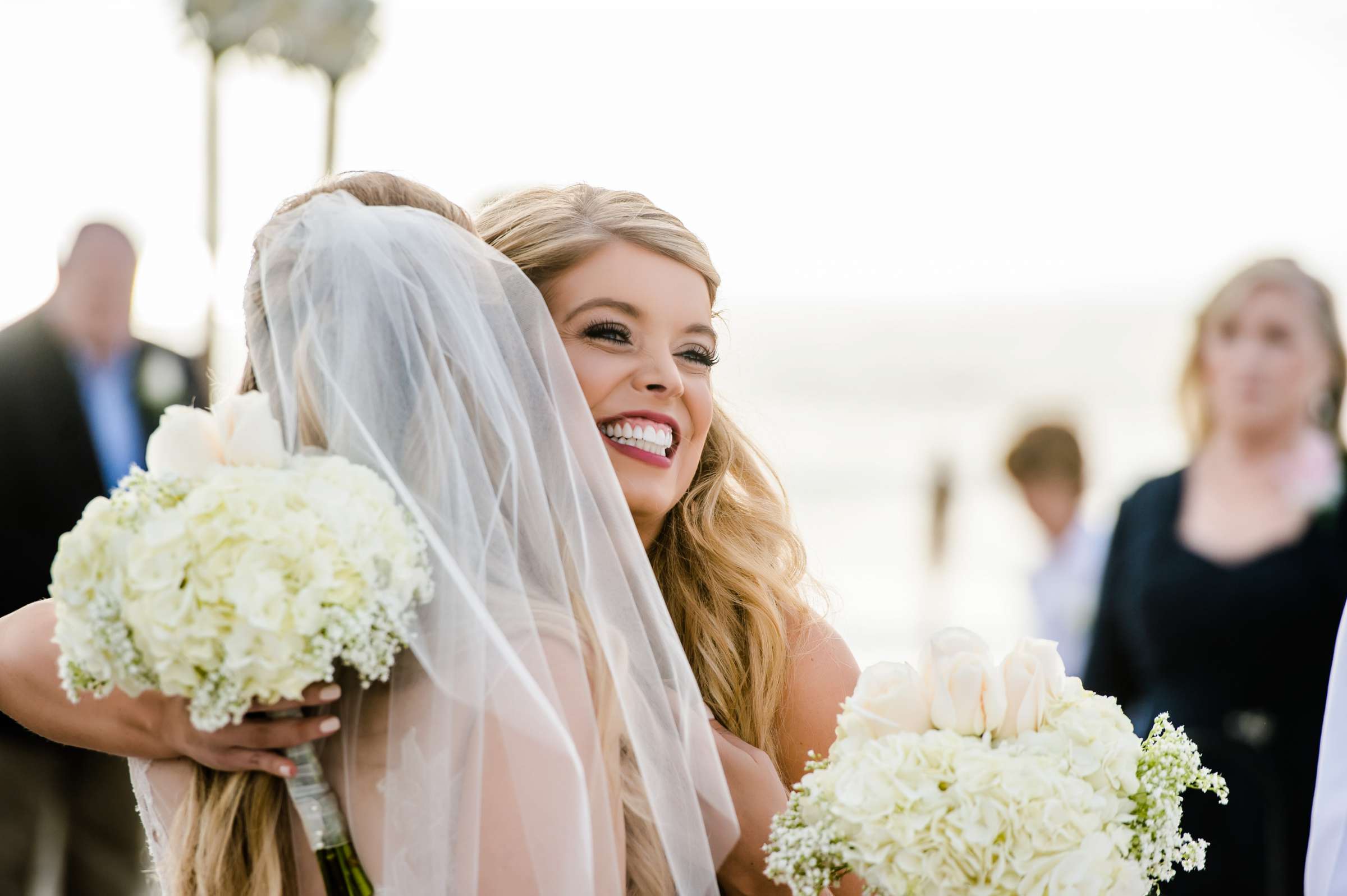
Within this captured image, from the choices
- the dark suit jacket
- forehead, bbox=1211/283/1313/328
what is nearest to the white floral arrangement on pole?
forehead, bbox=1211/283/1313/328

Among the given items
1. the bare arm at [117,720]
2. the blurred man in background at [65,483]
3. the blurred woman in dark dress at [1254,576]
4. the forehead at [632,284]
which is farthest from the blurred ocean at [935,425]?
the bare arm at [117,720]

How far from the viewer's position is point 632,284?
3068 millimetres

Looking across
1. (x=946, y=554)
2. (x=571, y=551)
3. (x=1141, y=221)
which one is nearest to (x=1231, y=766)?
(x=571, y=551)

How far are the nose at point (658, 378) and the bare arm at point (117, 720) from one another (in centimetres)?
118

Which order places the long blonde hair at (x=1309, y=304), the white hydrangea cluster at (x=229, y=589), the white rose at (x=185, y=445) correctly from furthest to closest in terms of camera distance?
the long blonde hair at (x=1309, y=304) → the white rose at (x=185, y=445) → the white hydrangea cluster at (x=229, y=589)

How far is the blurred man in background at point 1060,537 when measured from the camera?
6469 millimetres

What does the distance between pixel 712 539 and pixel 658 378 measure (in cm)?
63

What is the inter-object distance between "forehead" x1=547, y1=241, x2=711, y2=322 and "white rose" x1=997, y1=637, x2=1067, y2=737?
124 cm

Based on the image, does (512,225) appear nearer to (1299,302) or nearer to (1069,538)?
(1299,302)

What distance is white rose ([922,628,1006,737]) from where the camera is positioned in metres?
2.16

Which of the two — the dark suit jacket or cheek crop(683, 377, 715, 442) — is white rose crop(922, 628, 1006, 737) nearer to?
cheek crop(683, 377, 715, 442)

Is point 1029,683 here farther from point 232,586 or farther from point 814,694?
point 232,586

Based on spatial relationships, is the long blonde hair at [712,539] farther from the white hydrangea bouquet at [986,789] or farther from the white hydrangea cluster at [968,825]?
the white hydrangea cluster at [968,825]

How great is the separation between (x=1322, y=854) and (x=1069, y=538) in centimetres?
461
